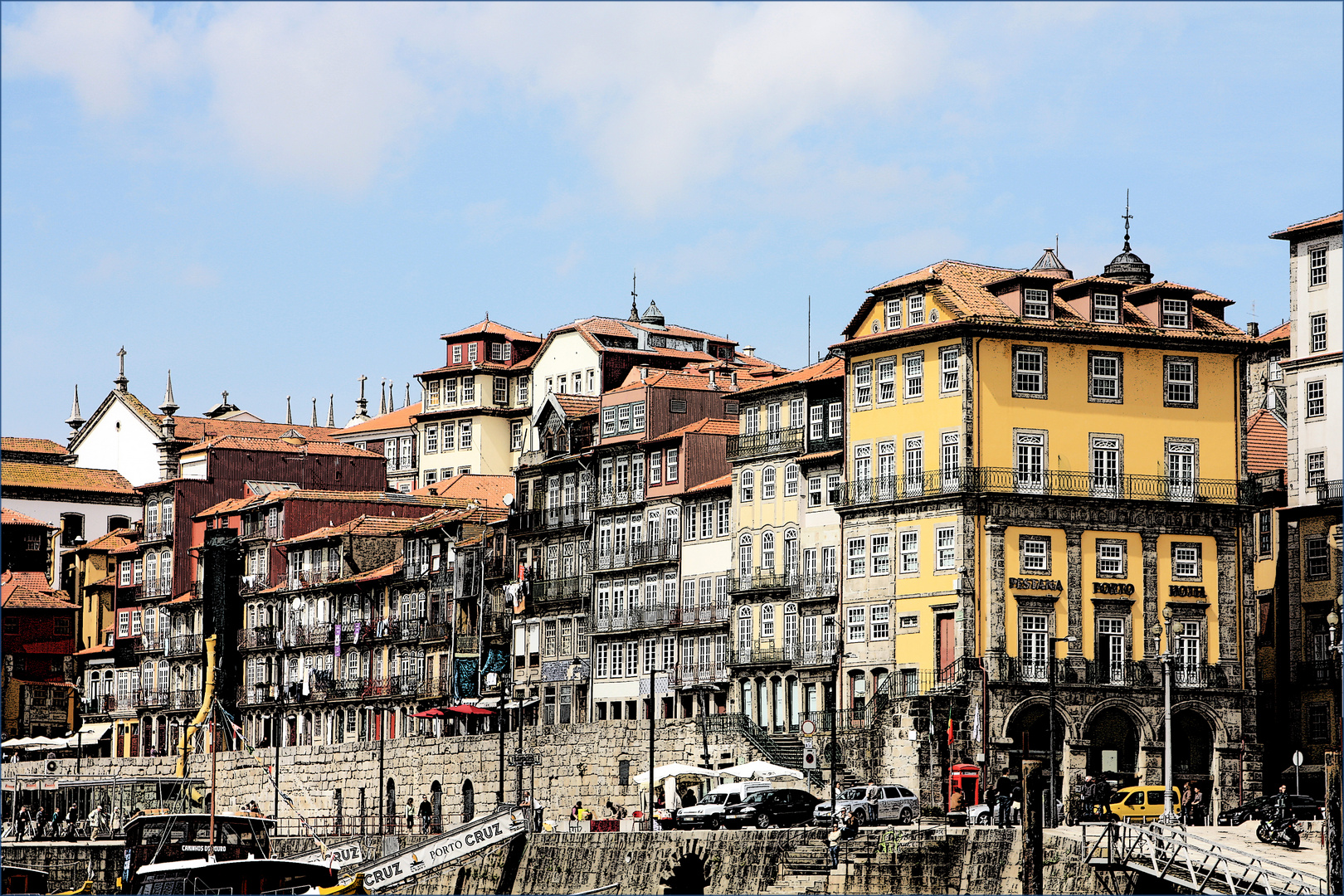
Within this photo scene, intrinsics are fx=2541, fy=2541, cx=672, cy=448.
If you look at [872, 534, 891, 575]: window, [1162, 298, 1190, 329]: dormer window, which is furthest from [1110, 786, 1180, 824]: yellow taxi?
[1162, 298, 1190, 329]: dormer window

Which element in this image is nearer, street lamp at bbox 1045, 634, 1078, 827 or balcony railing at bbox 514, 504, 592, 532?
street lamp at bbox 1045, 634, 1078, 827

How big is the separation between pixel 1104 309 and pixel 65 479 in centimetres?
9069

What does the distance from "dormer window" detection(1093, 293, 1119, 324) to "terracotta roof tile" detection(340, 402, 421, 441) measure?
7429 centimetres

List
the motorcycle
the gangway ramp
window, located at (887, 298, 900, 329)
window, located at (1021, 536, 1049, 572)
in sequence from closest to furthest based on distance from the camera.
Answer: the gangway ramp
the motorcycle
window, located at (1021, 536, 1049, 572)
window, located at (887, 298, 900, 329)

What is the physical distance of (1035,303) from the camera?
3644 inches

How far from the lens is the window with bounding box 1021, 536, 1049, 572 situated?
295 feet

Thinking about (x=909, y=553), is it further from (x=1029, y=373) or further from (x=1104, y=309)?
(x=1104, y=309)

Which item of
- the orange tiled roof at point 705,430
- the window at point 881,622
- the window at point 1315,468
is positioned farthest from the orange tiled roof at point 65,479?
the window at point 1315,468

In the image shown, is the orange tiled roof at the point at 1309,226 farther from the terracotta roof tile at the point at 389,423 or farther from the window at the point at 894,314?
the terracotta roof tile at the point at 389,423

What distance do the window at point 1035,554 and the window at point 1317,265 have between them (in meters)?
17.0

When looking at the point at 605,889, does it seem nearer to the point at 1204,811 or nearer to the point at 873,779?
the point at 873,779

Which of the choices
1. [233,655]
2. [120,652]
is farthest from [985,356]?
[120,652]

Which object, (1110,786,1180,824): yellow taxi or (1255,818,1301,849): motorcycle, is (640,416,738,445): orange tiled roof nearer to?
(1110,786,1180,824): yellow taxi

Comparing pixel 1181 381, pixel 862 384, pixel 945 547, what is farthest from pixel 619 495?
pixel 1181 381
